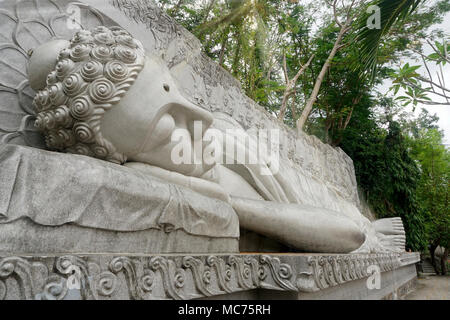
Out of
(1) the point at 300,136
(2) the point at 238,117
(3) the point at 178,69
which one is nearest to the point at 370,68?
(1) the point at 300,136

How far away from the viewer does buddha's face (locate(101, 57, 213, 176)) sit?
1151mm

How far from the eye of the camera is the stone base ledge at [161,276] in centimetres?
59

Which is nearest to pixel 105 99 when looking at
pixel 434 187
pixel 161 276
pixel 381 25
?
pixel 161 276

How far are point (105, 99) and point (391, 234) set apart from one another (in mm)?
3917

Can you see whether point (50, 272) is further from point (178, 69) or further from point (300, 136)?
point (300, 136)

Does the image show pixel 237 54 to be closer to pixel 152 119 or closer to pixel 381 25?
pixel 381 25

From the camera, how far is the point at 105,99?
3.61ft

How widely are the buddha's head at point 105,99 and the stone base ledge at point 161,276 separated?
53cm

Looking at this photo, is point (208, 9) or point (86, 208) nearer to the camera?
point (86, 208)

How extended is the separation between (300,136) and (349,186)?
204cm

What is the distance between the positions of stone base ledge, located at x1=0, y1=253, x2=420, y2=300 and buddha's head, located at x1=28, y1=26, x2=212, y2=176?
1.76ft

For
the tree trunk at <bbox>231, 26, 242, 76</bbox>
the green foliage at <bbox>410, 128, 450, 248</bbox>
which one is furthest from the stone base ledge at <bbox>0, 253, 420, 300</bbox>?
the green foliage at <bbox>410, 128, 450, 248</bbox>

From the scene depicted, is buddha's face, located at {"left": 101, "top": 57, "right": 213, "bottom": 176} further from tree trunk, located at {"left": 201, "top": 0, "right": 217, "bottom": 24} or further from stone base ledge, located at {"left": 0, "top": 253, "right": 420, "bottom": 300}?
tree trunk, located at {"left": 201, "top": 0, "right": 217, "bottom": 24}

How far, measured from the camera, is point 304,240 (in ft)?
5.30
